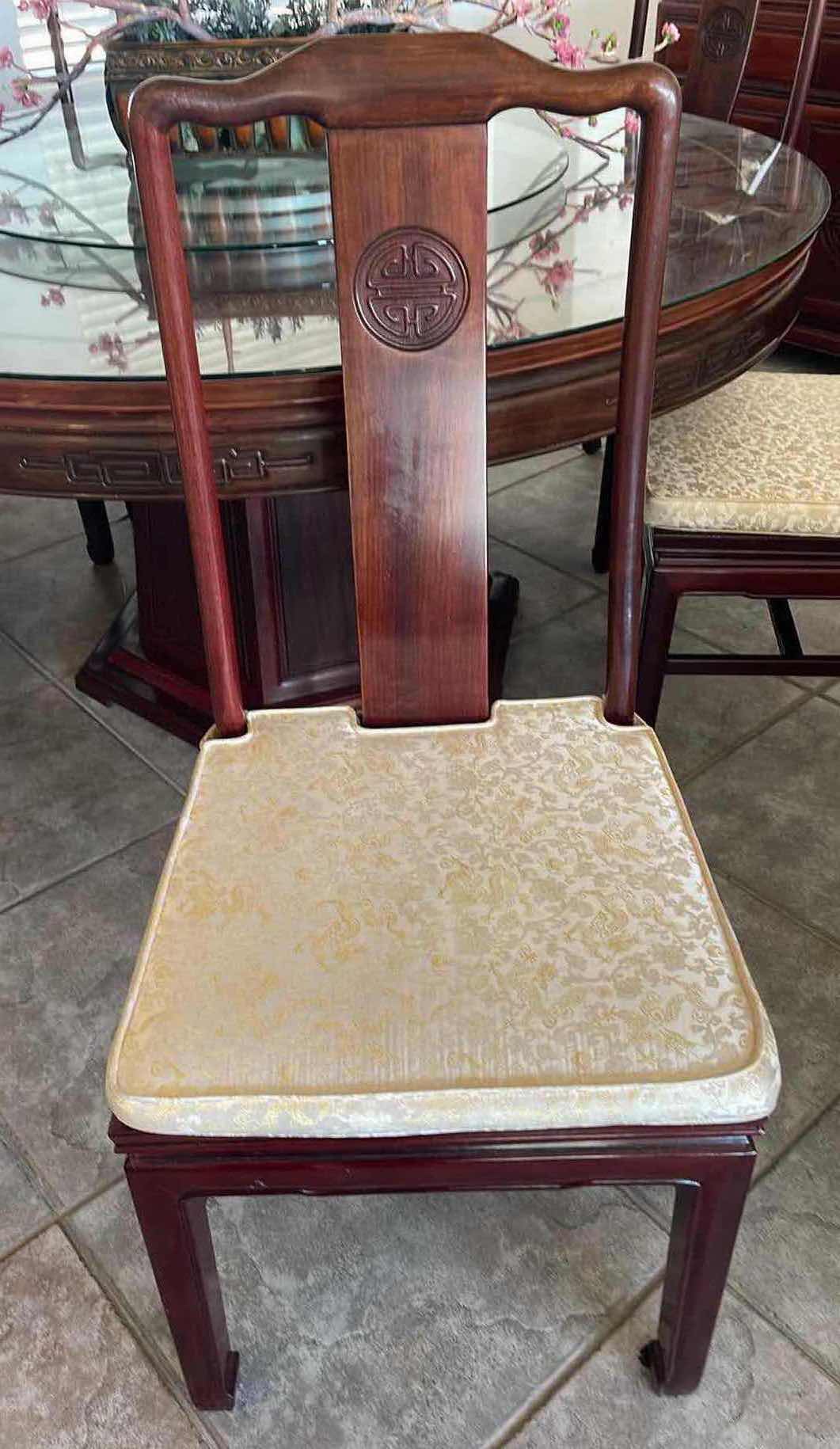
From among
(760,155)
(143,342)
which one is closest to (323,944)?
(143,342)

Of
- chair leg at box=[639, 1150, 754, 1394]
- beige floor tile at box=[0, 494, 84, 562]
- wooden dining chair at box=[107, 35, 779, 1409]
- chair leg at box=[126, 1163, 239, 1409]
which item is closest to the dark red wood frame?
wooden dining chair at box=[107, 35, 779, 1409]

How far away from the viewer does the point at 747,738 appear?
179 cm

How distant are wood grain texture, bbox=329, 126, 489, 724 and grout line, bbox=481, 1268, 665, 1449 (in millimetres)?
586

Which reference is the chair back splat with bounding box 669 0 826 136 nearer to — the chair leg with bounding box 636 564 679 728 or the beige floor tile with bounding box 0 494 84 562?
the chair leg with bounding box 636 564 679 728

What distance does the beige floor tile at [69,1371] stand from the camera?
3.24 ft

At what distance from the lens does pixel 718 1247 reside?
83 centimetres

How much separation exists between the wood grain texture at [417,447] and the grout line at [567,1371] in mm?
586

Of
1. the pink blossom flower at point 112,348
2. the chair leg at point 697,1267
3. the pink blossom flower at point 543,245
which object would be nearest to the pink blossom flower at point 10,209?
the pink blossom flower at point 112,348

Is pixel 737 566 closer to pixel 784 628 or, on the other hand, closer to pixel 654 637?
pixel 654 637

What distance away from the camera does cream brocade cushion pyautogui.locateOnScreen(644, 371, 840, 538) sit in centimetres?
135

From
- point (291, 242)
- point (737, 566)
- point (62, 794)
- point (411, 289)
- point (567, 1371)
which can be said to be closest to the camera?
point (411, 289)

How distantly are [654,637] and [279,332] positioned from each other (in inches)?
25.7

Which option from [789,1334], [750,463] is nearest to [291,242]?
[750,463]

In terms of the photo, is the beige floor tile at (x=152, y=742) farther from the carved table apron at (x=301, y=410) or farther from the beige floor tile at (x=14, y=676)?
the carved table apron at (x=301, y=410)
